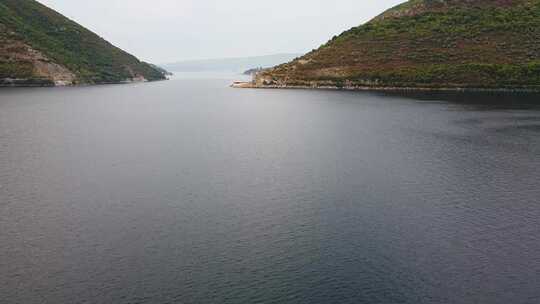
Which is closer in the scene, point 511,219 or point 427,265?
point 427,265

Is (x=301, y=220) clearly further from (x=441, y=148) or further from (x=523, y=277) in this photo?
(x=441, y=148)

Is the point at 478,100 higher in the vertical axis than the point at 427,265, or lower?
higher

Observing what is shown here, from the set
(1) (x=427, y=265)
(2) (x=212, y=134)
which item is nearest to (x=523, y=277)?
(1) (x=427, y=265)

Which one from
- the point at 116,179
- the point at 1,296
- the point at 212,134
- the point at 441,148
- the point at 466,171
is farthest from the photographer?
the point at 212,134

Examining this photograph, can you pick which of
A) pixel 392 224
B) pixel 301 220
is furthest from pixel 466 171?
pixel 301 220

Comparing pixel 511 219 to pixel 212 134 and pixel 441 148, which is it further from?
pixel 212 134

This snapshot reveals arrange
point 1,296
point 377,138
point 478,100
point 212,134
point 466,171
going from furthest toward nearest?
point 478,100 < point 212,134 < point 377,138 < point 466,171 < point 1,296
